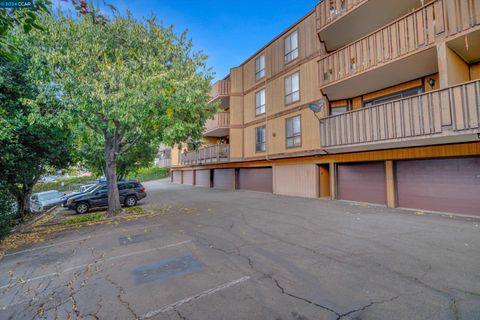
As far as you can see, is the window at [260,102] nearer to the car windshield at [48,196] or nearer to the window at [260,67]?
the window at [260,67]

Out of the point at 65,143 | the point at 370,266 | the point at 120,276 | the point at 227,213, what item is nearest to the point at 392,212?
the point at 370,266

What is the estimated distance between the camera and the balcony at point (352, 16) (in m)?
10.4

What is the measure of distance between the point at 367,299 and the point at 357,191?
10.1 metres

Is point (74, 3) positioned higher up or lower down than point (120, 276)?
higher up

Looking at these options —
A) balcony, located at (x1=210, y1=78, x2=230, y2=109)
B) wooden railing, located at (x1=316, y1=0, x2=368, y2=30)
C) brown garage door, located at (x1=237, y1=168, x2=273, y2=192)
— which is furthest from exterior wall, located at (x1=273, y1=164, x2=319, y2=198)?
balcony, located at (x1=210, y1=78, x2=230, y2=109)

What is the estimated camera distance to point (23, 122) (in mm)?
8250

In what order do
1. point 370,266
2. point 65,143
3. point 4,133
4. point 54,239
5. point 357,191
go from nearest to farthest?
1. point 370,266
2. point 4,133
3. point 54,239
4. point 65,143
5. point 357,191

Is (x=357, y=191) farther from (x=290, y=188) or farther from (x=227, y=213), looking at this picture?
(x=227, y=213)

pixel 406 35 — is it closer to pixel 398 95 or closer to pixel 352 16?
pixel 398 95

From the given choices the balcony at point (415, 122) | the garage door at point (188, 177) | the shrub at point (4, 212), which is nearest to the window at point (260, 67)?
the balcony at point (415, 122)

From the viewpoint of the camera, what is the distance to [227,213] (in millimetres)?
10602

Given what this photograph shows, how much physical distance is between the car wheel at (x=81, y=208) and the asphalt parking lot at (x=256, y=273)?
244 inches

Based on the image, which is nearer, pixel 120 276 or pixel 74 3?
pixel 74 3

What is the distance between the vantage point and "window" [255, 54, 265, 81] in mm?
18544
